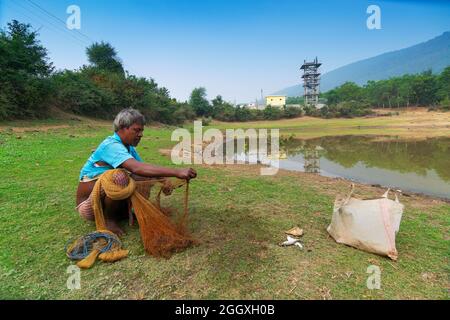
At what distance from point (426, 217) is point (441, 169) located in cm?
588

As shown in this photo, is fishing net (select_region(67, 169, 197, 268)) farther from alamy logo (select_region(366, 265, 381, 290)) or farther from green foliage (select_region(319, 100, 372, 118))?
green foliage (select_region(319, 100, 372, 118))

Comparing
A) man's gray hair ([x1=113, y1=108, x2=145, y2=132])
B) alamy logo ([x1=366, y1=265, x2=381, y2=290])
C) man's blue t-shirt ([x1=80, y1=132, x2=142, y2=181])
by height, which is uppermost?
man's gray hair ([x1=113, y1=108, x2=145, y2=132])

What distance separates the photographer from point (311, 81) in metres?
82.1

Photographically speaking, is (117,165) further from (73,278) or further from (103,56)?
(103,56)

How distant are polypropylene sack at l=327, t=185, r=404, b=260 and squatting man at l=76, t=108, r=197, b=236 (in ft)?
5.19

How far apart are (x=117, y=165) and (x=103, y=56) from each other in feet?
121

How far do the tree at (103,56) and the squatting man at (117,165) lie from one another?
34.3 m

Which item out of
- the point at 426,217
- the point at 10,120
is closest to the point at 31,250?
the point at 426,217

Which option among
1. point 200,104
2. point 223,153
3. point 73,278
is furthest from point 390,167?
point 200,104

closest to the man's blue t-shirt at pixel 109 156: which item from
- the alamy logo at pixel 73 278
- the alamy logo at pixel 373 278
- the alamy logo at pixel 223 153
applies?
the alamy logo at pixel 73 278

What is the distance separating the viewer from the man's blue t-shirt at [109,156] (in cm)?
252

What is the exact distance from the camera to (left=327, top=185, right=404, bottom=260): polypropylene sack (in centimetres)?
238

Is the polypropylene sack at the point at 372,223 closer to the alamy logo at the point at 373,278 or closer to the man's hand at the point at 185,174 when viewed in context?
the alamy logo at the point at 373,278

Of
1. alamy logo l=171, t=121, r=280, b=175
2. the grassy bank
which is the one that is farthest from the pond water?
the grassy bank
